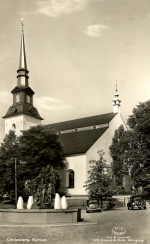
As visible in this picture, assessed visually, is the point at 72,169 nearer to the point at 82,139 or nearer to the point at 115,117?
the point at 82,139

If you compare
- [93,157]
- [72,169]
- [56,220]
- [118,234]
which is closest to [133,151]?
[93,157]

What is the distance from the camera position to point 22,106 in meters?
52.0

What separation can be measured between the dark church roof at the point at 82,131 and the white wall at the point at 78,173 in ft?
3.52

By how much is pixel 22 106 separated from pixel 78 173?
15.4 meters

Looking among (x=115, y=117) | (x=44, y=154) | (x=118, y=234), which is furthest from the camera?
(x=115, y=117)

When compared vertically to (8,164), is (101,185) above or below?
below

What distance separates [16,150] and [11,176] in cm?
386

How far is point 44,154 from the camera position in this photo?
4122cm

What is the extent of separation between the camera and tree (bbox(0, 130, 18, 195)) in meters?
38.9

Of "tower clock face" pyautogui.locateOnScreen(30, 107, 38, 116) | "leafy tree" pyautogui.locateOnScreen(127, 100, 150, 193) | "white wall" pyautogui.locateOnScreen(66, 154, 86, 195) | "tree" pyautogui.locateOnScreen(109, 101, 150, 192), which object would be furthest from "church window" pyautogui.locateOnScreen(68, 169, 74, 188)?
"tower clock face" pyautogui.locateOnScreen(30, 107, 38, 116)

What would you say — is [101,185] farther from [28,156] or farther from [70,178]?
[70,178]

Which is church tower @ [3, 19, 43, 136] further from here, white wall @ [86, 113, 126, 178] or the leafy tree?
the leafy tree

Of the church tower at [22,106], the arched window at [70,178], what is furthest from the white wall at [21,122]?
the arched window at [70,178]

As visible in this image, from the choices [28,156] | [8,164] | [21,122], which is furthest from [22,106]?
[8,164]
